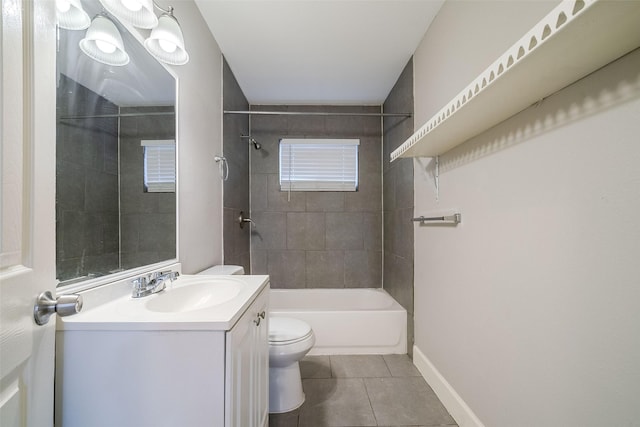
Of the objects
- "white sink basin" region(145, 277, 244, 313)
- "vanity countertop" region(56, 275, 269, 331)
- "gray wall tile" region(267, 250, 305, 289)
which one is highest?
"vanity countertop" region(56, 275, 269, 331)

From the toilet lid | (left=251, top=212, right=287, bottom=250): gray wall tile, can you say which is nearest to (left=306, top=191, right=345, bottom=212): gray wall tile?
(left=251, top=212, right=287, bottom=250): gray wall tile

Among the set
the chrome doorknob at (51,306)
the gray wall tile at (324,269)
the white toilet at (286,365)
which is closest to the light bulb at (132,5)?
the chrome doorknob at (51,306)

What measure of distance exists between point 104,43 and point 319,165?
7.18 ft

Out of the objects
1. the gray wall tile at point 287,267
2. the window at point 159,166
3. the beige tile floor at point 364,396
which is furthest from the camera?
the gray wall tile at point 287,267

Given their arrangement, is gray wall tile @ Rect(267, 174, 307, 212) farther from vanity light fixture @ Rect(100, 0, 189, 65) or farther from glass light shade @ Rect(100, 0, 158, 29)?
glass light shade @ Rect(100, 0, 158, 29)

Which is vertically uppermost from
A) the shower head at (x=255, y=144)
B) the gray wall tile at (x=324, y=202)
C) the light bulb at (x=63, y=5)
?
the shower head at (x=255, y=144)

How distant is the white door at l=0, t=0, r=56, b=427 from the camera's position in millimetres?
545

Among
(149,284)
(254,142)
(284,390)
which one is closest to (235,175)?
(254,142)

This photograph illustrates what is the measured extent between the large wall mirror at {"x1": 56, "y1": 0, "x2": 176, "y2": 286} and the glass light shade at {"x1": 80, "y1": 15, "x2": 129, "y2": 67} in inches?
0.7

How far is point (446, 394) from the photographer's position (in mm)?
1540

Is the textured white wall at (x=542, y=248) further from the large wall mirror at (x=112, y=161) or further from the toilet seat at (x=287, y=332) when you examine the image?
the large wall mirror at (x=112, y=161)

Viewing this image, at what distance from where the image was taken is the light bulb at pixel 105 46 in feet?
3.03

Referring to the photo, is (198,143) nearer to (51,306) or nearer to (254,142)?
(254,142)

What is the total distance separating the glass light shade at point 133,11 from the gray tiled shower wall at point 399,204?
1821 millimetres
